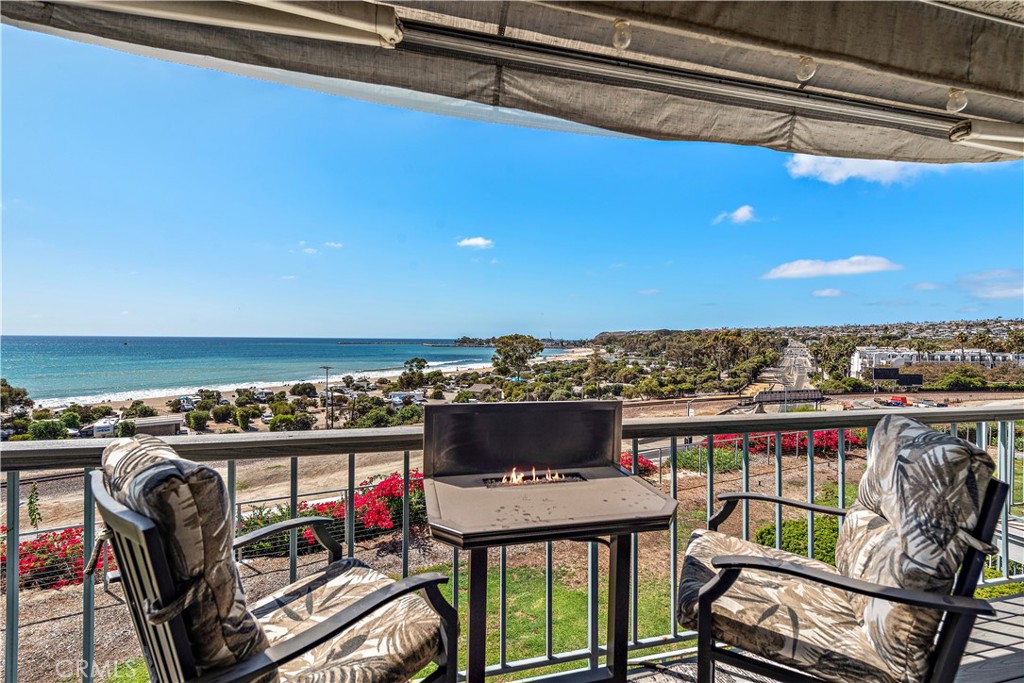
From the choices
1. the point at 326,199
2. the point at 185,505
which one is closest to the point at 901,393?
the point at 185,505

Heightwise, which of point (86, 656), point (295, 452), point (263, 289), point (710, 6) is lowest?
point (86, 656)

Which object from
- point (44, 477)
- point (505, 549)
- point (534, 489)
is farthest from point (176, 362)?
point (534, 489)

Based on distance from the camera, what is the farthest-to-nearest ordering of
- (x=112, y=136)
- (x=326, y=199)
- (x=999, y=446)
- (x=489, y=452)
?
(x=326, y=199)
(x=112, y=136)
(x=999, y=446)
(x=489, y=452)

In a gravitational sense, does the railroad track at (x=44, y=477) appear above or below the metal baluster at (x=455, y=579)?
above

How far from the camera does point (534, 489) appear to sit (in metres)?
1.52

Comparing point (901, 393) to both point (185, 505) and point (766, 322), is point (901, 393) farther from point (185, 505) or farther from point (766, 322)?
point (185, 505)

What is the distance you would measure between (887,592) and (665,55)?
5.93 ft

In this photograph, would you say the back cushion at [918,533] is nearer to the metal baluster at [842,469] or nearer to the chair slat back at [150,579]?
the metal baluster at [842,469]

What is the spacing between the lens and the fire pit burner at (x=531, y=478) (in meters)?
1.57

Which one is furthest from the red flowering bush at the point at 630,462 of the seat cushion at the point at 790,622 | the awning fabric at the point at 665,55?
the awning fabric at the point at 665,55

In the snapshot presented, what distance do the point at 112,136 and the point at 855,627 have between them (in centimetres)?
1463

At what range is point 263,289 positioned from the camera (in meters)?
23.0

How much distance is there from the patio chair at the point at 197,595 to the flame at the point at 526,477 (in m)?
0.42

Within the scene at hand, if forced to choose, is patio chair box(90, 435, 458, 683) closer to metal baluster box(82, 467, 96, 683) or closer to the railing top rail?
the railing top rail
